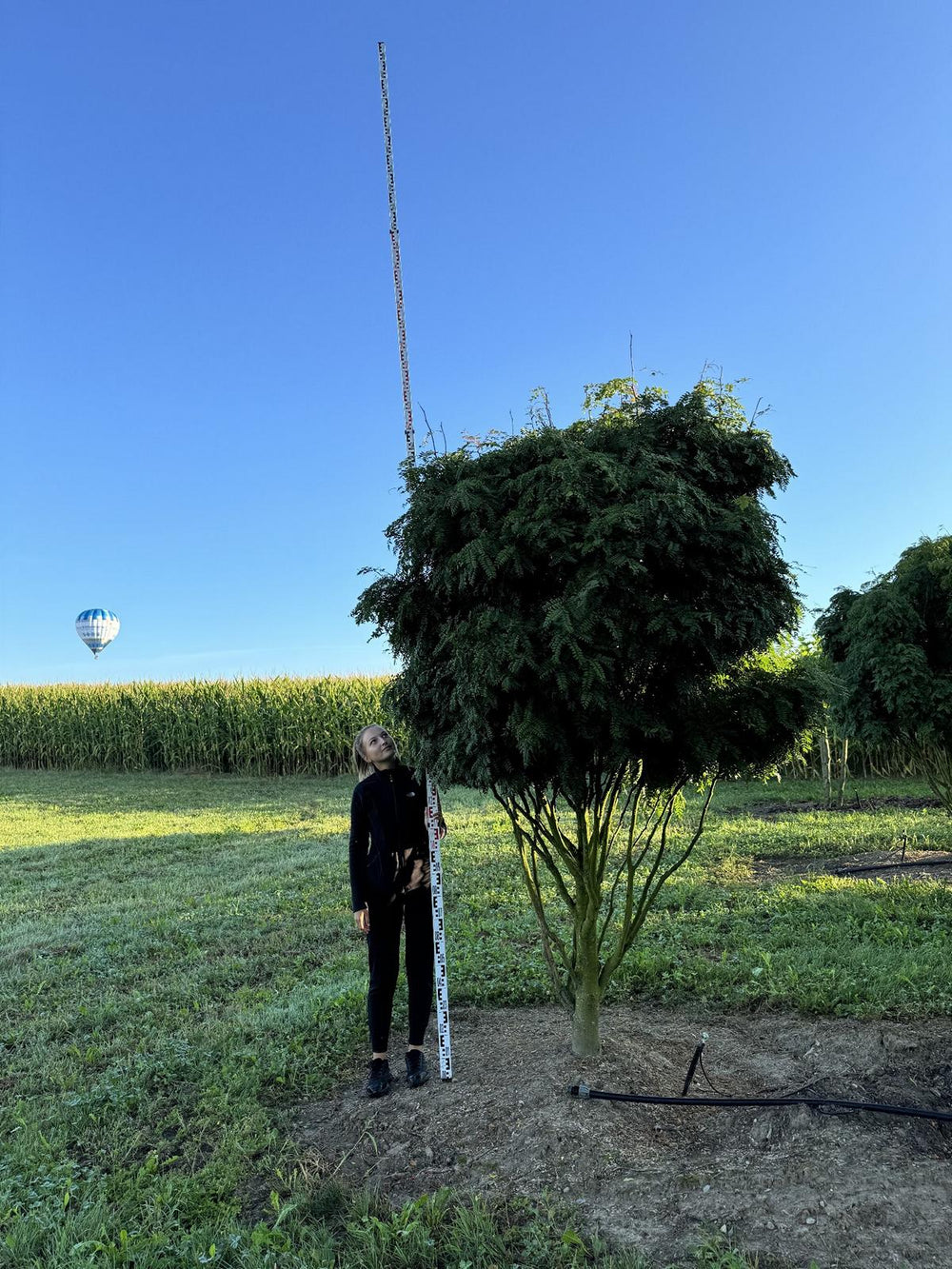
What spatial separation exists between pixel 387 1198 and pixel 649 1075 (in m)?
1.59

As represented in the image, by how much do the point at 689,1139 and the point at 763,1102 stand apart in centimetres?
39

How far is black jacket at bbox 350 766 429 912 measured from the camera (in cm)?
478

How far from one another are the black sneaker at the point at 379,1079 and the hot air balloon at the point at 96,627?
37525 mm

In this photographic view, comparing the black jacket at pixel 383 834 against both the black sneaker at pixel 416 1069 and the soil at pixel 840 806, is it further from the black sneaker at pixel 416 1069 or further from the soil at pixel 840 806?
the soil at pixel 840 806

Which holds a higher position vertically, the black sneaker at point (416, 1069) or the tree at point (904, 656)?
the tree at point (904, 656)

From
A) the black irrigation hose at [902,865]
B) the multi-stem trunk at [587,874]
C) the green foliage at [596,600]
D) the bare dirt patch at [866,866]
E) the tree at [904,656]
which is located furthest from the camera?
the black irrigation hose at [902,865]

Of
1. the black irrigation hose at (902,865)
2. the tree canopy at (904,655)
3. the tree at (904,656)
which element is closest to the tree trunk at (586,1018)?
the tree at (904,656)

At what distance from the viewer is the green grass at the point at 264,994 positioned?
3.60 meters

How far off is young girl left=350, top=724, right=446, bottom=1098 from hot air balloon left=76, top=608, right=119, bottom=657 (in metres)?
37.3

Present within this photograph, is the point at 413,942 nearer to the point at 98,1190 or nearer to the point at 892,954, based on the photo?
the point at 98,1190

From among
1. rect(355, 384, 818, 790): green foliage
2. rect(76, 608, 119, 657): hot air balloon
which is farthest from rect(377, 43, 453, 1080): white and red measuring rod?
rect(76, 608, 119, 657): hot air balloon

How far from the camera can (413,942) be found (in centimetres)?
492

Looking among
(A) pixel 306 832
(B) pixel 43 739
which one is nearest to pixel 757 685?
(A) pixel 306 832

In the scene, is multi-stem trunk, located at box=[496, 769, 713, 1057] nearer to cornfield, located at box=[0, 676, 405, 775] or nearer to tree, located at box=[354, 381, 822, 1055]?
tree, located at box=[354, 381, 822, 1055]
